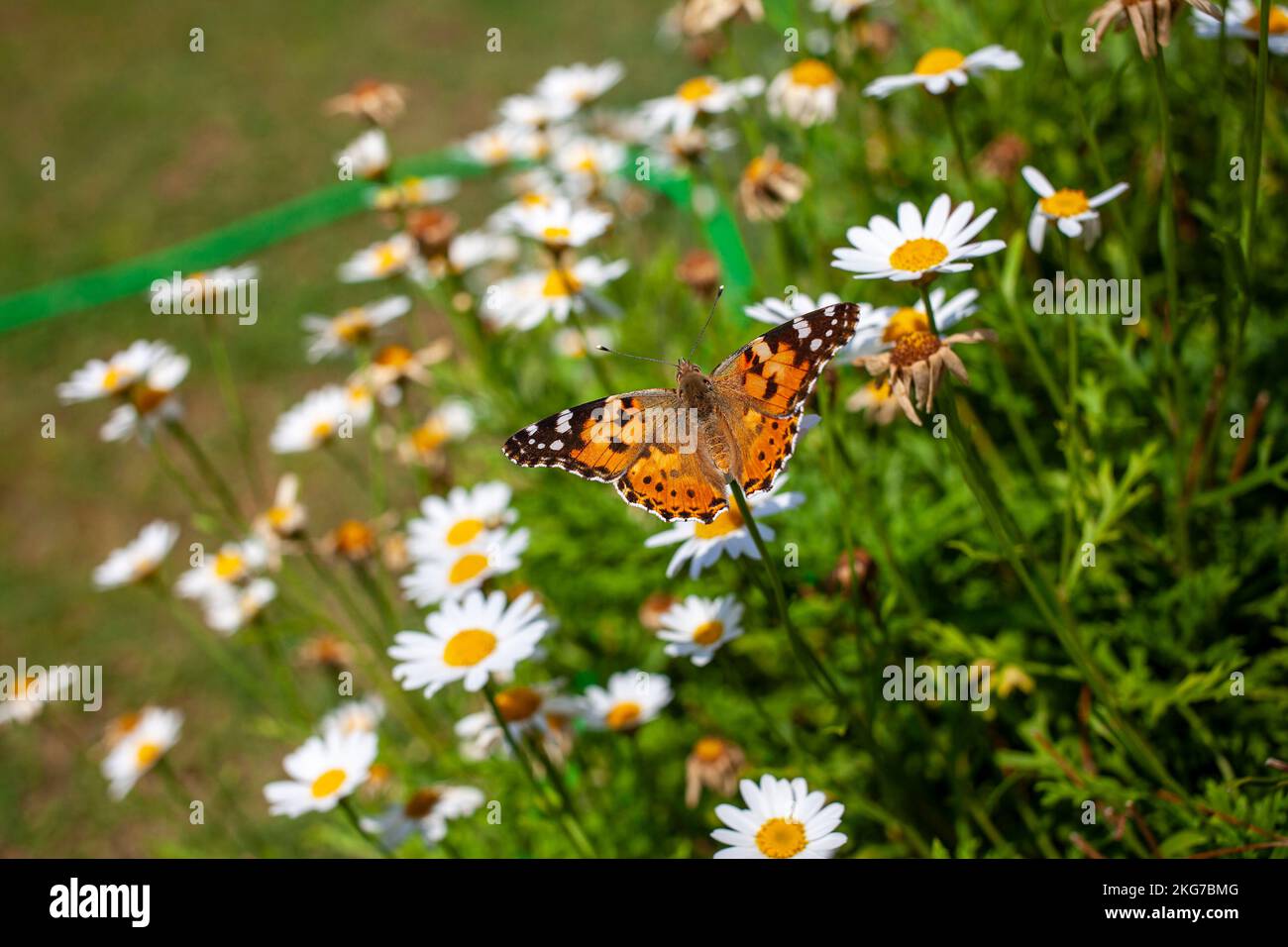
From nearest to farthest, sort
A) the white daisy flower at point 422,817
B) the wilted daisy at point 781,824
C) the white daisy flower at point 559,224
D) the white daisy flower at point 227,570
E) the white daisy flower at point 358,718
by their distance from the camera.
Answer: the wilted daisy at point 781,824
the white daisy flower at point 422,817
the white daisy flower at point 559,224
the white daisy flower at point 358,718
the white daisy flower at point 227,570

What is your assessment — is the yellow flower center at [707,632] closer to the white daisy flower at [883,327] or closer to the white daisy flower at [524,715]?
the white daisy flower at [524,715]

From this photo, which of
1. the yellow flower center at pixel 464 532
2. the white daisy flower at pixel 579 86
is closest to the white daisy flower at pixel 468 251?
the white daisy flower at pixel 579 86

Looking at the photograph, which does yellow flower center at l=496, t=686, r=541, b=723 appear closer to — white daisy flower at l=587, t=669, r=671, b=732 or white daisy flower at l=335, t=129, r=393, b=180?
white daisy flower at l=587, t=669, r=671, b=732

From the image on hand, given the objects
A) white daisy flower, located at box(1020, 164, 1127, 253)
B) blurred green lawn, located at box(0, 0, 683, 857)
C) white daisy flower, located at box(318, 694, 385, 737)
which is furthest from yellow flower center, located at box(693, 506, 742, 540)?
blurred green lawn, located at box(0, 0, 683, 857)

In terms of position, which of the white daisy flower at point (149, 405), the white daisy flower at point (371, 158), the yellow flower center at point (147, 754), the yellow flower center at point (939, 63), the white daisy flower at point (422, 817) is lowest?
the white daisy flower at point (422, 817)

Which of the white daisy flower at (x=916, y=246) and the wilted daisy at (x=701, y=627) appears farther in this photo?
the wilted daisy at (x=701, y=627)
